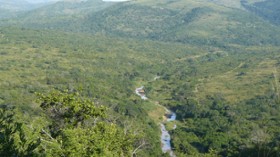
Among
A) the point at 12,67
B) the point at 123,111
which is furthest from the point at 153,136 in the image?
the point at 12,67

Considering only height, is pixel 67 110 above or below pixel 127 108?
above

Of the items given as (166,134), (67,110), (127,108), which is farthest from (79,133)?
(127,108)

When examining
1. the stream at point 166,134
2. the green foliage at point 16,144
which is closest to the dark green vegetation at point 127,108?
the green foliage at point 16,144

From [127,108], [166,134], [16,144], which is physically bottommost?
[166,134]

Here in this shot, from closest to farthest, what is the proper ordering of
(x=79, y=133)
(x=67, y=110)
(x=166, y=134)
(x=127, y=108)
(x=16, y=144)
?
(x=16, y=144) → (x=79, y=133) → (x=67, y=110) → (x=166, y=134) → (x=127, y=108)

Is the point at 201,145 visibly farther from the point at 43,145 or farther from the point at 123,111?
the point at 43,145

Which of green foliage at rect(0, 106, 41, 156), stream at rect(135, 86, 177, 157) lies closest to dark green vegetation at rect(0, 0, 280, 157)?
green foliage at rect(0, 106, 41, 156)

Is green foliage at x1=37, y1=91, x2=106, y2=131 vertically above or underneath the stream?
above

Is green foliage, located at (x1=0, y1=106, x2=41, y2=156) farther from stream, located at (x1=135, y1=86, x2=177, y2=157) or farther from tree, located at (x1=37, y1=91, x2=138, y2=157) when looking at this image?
stream, located at (x1=135, y1=86, x2=177, y2=157)

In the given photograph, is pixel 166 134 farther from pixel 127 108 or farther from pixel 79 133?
pixel 79 133

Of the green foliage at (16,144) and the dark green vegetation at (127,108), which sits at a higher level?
the green foliage at (16,144)

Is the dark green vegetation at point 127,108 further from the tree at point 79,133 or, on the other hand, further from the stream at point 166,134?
the stream at point 166,134

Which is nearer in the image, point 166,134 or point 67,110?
point 67,110
